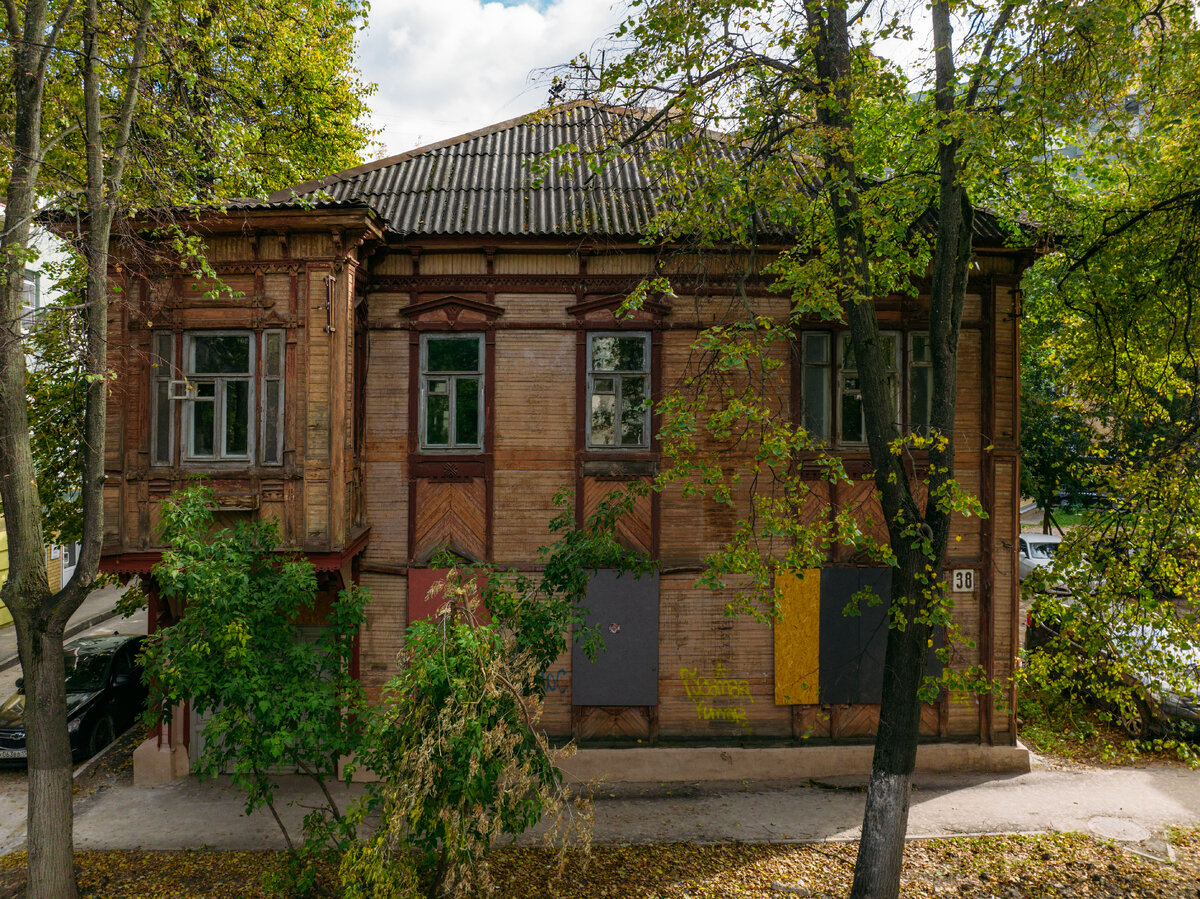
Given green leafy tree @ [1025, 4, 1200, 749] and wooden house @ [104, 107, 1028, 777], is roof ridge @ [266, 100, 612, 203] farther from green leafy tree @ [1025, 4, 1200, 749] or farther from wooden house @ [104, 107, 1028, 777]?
green leafy tree @ [1025, 4, 1200, 749]

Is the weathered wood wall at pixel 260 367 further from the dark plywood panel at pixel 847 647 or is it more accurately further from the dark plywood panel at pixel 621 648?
the dark plywood panel at pixel 847 647

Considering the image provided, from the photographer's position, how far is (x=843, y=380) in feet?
32.3

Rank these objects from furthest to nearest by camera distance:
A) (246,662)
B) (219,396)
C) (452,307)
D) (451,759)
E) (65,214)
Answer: (452,307) < (219,396) < (65,214) < (246,662) < (451,759)

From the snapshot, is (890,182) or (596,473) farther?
(596,473)

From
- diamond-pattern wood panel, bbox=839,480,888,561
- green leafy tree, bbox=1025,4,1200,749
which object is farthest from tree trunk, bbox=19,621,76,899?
green leafy tree, bbox=1025,4,1200,749

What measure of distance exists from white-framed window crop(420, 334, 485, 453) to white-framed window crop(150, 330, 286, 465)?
1.94 meters

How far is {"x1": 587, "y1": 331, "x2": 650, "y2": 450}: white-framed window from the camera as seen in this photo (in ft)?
32.2

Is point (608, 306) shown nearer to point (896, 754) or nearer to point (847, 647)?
point (847, 647)

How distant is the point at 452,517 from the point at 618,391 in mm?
2998

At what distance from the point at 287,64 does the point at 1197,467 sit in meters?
15.1

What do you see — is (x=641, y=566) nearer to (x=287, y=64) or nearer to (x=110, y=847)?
(x=110, y=847)

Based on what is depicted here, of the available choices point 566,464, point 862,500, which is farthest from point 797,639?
→ point 566,464

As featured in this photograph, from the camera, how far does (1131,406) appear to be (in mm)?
8312

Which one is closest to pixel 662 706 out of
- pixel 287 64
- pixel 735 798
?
pixel 735 798
